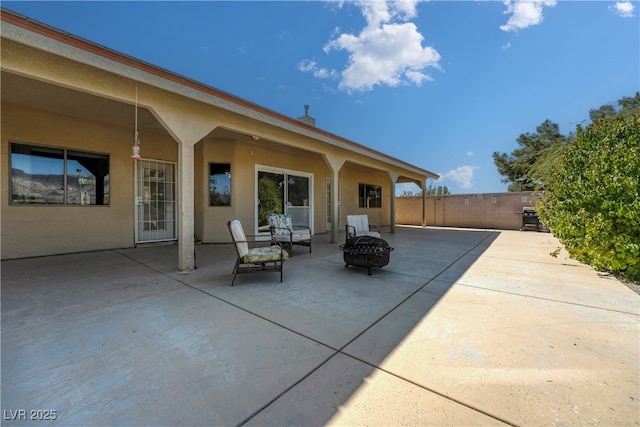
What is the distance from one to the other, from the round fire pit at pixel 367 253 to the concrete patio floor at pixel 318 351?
388 mm

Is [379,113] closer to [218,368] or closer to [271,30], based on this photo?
[271,30]

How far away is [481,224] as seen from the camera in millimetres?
14500

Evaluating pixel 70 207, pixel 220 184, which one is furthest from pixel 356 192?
pixel 70 207

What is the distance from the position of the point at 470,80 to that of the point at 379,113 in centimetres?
662

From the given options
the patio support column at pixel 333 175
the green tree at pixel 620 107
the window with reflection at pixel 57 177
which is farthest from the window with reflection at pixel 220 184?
the green tree at pixel 620 107

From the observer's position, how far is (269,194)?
8.70 m

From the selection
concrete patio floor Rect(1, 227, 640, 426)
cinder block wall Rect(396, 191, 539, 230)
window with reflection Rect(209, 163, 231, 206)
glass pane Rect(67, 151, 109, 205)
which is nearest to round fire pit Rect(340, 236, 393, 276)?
concrete patio floor Rect(1, 227, 640, 426)

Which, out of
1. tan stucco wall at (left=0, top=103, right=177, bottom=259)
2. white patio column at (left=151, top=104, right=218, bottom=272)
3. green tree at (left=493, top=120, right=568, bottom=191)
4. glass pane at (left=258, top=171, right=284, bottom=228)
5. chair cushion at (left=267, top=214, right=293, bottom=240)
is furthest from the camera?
green tree at (left=493, top=120, right=568, bottom=191)

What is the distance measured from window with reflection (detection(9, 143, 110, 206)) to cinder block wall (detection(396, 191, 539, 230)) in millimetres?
14738

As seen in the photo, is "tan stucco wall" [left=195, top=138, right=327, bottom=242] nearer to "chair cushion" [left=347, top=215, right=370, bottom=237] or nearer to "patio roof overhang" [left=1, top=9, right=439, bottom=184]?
Result: "patio roof overhang" [left=1, top=9, right=439, bottom=184]

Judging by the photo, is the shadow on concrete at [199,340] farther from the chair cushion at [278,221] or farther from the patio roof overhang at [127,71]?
the patio roof overhang at [127,71]

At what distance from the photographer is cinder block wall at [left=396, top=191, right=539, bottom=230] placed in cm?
1362

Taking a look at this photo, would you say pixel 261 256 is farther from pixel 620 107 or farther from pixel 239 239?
pixel 620 107

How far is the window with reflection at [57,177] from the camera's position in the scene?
5426mm
